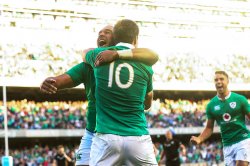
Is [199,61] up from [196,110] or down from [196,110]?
up

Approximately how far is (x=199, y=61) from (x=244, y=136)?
40.6 meters

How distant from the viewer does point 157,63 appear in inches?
1801

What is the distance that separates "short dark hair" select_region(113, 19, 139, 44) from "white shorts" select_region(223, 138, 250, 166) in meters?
4.57

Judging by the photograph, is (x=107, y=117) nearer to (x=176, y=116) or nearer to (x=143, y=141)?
(x=143, y=141)

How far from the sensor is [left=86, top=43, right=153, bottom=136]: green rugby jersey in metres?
4.25

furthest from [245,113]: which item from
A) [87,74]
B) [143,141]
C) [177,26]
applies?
[177,26]

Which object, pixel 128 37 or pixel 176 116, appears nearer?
pixel 128 37

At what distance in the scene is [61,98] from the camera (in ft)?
151

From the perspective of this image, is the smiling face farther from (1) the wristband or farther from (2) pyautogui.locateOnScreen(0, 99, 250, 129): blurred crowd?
(2) pyautogui.locateOnScreen(0, 99, 250, 129): blurred crowd

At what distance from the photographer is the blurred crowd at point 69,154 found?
31500mm

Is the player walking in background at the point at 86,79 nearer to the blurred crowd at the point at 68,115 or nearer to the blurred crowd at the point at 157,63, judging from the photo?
the blurred crowd at the point at 68,115

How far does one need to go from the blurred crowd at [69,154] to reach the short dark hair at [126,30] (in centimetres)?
2332

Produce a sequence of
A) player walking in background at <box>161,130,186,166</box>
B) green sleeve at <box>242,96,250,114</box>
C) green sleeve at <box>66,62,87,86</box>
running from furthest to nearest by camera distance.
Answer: player walking in background at <box>161,130,186,166</box> → green sleeve at <box>242,96,250,114</box> → green sleeve at <box>66,62,87,86</box>

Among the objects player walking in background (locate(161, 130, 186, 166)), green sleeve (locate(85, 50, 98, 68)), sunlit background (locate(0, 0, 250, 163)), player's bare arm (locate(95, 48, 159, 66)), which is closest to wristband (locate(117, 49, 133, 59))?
player's bare arm (locate(95, 48, 159, 66))
